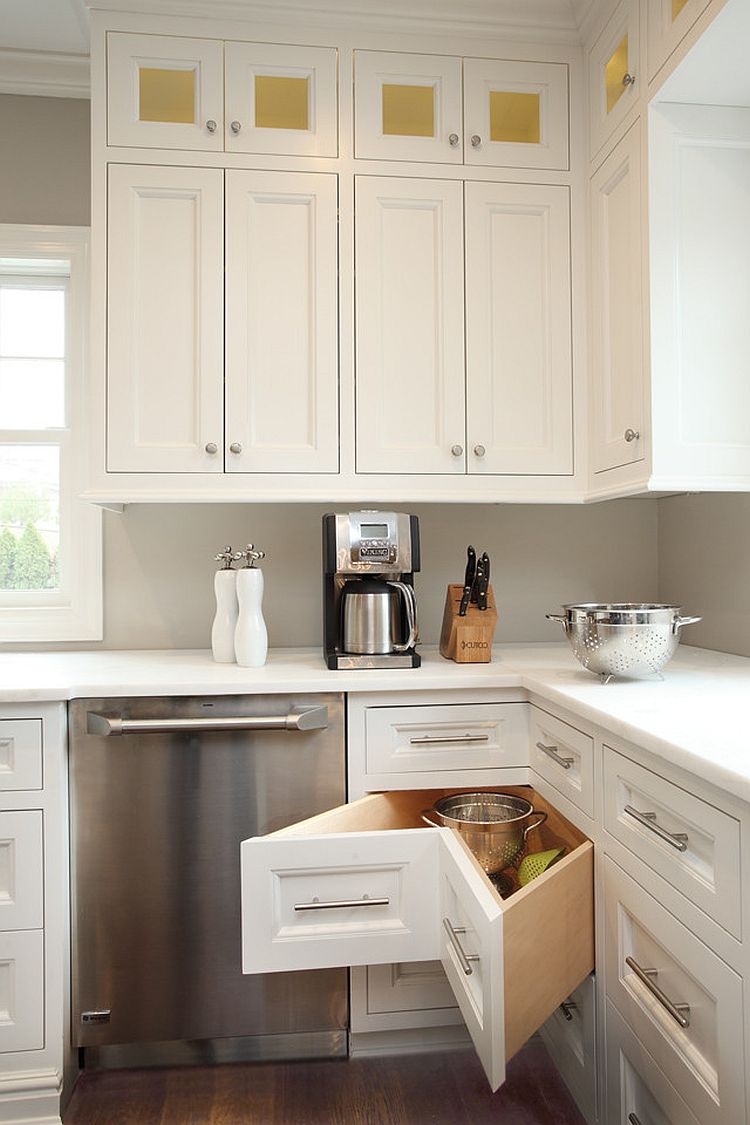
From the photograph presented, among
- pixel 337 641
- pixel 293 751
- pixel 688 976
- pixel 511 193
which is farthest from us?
pixel 511 193

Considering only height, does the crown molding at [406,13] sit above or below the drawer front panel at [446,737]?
above

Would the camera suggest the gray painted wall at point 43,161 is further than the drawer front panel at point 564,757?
Yes

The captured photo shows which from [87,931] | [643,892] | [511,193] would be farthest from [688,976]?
[511,193]

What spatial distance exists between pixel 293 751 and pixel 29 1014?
78 cm

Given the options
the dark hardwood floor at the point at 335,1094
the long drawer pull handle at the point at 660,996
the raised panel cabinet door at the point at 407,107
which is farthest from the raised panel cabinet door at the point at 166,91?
the dark hardwood floor at the point at 335,1094

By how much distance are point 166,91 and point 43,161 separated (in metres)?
0.56

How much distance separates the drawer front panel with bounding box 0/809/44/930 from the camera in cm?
166

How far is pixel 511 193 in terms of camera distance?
2.07m

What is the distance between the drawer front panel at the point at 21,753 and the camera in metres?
1.67

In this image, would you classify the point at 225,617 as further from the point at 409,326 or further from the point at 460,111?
the point at 460,111

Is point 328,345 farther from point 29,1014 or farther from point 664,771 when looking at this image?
point 29,1014

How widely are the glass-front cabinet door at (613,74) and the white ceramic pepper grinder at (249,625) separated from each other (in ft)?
4.71

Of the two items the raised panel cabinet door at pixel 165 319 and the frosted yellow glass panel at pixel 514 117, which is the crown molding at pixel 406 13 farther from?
the raised panel cabinet door at pixel 165 319

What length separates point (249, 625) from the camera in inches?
77.3
